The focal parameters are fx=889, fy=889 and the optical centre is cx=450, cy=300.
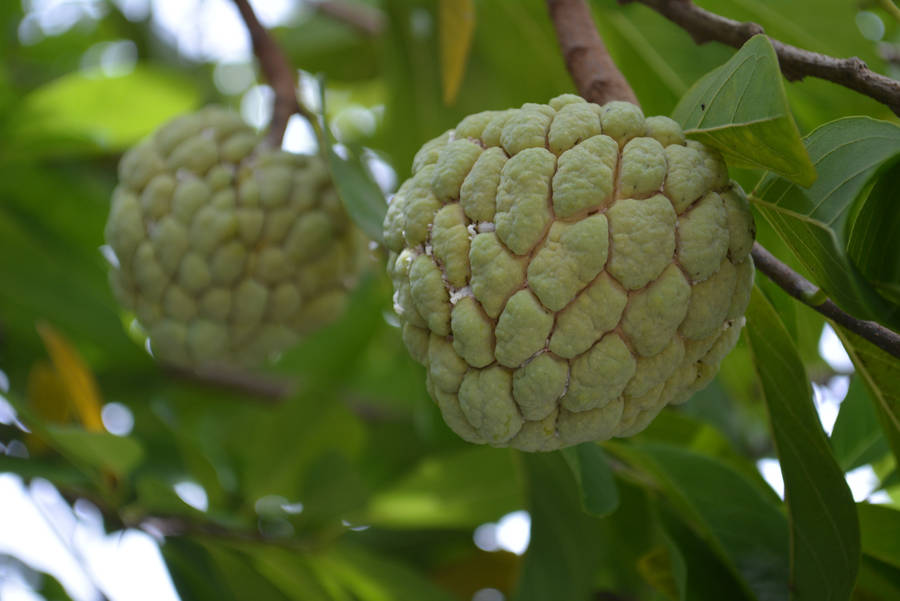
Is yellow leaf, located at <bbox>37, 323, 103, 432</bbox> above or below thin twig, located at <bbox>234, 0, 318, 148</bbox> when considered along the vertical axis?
below

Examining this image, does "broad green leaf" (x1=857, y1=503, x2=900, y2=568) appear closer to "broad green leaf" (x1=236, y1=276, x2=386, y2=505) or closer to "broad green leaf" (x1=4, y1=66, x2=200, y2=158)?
"broad green leaf" (x1=236, y1=276, x2=386, y2=505)

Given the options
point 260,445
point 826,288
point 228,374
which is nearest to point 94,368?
point 228,374

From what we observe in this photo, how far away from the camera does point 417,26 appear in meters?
2.60

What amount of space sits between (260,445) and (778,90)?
195 cm

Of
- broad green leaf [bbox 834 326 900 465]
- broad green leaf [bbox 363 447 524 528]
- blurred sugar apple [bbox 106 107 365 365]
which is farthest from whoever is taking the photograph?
broad green leaf [bbox 363 447 524 528]

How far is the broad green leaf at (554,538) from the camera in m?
1.86

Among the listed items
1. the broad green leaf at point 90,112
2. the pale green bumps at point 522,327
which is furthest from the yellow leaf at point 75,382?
the pale green bumps at point 522,327

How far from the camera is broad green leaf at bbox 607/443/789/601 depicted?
1535 millimetres

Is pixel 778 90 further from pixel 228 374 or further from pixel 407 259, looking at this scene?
pixel 228 374

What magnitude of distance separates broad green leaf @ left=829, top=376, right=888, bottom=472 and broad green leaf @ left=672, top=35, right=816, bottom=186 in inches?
31.6

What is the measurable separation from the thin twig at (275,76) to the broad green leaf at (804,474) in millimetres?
1250

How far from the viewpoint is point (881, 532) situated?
5.10 feet

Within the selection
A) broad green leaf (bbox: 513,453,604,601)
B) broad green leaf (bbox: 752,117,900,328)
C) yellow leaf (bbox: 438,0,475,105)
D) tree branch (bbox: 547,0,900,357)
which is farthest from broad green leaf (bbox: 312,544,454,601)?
broad green leaf (bbox: 752,117,900,328)

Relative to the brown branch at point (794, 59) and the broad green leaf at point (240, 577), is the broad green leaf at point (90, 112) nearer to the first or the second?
the broad green leaf at point (240, 577)
